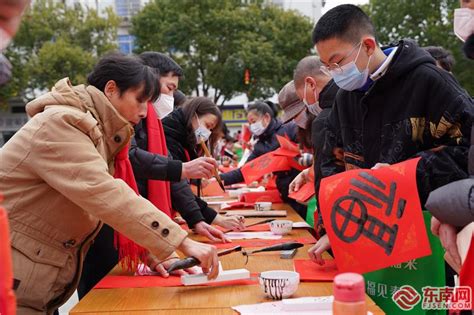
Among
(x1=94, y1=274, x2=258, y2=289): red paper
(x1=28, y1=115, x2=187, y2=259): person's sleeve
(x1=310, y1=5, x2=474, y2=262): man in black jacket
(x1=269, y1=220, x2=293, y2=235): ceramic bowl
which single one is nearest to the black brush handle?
(x1=94, y1=274, x2=258, y2=289): red paper

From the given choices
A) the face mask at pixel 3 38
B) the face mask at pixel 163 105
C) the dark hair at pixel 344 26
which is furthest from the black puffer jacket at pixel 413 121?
the face mask at pixel 3 38

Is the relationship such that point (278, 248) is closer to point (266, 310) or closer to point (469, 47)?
point (266, 310)

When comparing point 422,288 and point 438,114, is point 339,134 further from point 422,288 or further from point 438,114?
point 422,288

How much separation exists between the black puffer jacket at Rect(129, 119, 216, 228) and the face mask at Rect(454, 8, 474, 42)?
1441 millimetres

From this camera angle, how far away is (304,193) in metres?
3.17

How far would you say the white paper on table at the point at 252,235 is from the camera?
2.75 meters

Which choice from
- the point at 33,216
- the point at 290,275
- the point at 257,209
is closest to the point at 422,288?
the point at 290,275

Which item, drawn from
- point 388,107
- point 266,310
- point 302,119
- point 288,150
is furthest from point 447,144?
point 288,150

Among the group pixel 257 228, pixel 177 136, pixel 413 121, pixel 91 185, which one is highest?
pixel 413 121

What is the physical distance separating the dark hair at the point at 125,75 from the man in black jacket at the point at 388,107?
0.65 metres

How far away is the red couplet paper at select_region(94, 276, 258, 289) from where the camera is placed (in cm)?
189

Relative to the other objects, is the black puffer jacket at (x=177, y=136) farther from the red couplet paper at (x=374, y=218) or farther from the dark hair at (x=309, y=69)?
the red couplet paper at (x=374, y=218)

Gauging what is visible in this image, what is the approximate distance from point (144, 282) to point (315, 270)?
0.57 metres

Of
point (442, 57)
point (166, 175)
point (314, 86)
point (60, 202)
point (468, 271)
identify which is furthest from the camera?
point (442, 57)
